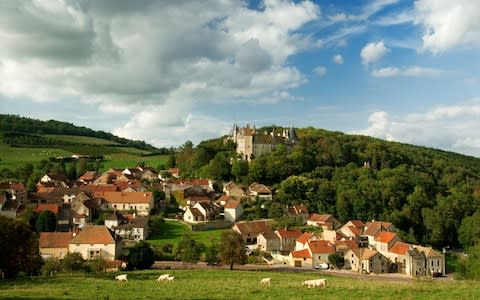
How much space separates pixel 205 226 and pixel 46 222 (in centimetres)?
2170

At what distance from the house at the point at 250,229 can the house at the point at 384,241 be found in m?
14.9

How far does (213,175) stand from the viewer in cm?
9494

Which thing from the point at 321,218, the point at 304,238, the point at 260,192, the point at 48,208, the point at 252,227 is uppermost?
the point at 260,192

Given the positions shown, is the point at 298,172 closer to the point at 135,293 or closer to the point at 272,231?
the point at 272,231

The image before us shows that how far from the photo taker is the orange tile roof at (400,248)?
192 feet

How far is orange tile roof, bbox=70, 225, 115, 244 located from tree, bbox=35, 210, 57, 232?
11855 mm

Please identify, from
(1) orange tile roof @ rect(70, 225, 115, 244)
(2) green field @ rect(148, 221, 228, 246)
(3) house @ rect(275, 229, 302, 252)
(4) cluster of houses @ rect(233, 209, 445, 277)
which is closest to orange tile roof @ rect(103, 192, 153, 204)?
(2) green field @ rect(148, 221, 228, 246)

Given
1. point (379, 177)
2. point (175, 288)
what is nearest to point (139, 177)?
point (379, 177)

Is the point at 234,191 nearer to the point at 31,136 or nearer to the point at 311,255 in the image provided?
the point at 311,255

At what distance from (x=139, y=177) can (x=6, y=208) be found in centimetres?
3781

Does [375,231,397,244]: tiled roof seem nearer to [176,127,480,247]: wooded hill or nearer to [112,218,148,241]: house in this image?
[176,127,480,247]: wooded hill

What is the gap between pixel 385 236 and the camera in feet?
209

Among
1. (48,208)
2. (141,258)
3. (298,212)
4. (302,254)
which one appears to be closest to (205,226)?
(302,254)

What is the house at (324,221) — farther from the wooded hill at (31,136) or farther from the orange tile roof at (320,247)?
the wooded hill at (31,136)
